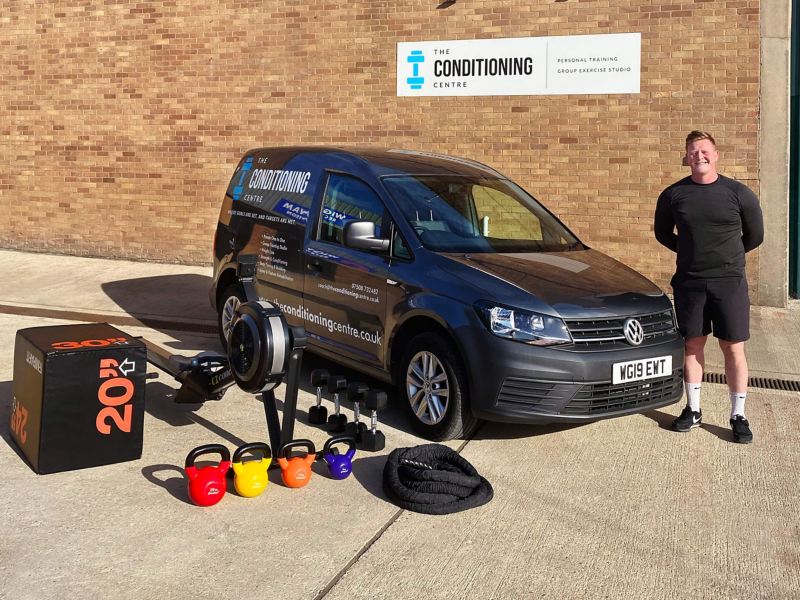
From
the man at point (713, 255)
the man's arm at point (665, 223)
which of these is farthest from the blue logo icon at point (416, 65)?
the man at point (713, 255)

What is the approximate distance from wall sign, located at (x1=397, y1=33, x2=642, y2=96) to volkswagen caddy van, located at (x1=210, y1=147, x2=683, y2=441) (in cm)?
424

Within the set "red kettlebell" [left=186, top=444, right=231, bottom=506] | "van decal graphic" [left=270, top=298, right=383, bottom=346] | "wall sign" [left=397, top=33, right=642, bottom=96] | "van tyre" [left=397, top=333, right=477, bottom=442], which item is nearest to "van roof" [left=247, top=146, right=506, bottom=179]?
"van decal graphic" [left=270, top=298, right=383, bottom=346]

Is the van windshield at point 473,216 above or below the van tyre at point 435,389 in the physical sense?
above

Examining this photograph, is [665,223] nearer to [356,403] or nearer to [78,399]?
[356,403]

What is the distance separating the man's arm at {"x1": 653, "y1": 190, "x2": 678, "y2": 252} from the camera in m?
6.08

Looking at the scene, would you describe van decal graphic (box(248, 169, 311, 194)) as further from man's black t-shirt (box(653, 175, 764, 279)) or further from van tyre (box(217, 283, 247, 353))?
man's black t-shirt (box(653, 175, 764, 279))

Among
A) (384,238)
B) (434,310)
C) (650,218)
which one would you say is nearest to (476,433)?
(434,310)

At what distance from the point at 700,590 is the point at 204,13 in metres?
10.9

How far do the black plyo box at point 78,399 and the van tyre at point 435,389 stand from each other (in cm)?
164

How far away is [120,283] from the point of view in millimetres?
11531

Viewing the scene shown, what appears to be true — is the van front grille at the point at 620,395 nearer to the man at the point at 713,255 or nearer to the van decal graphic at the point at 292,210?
the man at the point at 713,255

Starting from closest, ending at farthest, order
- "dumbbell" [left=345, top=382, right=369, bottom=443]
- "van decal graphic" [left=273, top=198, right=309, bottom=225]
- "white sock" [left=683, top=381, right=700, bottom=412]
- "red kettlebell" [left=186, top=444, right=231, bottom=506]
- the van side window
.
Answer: "red kettlebell" [left=186, top=444, right=231, bottom=506], "dumbbell" [left=345, top=382, right=369, bottom=443], "white sock" [left=683, top=381, right=700, bottom=412], the van side window, "van decal graphic" [left=273, top=198, right=309, bottom=225]

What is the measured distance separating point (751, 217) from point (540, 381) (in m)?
1.81

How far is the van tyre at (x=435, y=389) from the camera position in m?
5.48
